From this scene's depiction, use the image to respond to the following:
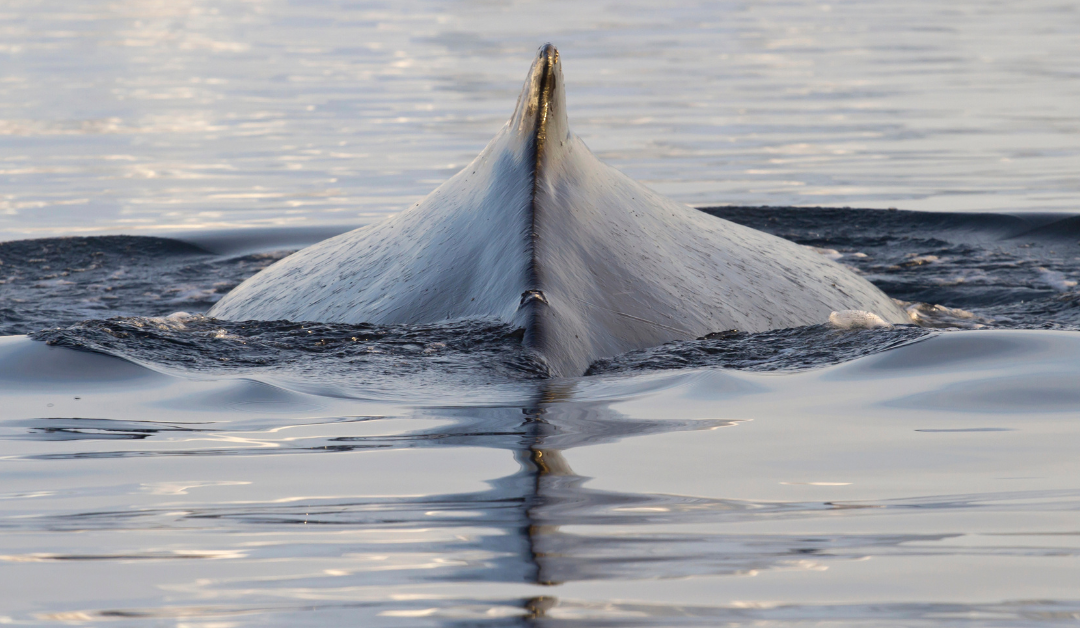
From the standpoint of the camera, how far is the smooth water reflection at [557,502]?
2.42m

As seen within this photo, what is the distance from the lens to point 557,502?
295 centimetres

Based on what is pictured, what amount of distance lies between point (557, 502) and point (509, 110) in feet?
47.8

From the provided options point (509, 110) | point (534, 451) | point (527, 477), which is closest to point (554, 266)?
point (534, 451)

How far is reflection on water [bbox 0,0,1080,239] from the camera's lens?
12.1m

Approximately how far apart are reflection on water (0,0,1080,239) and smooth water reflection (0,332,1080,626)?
7.13 m

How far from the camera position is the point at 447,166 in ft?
43.0

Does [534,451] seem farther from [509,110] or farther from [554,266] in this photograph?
[509,110]

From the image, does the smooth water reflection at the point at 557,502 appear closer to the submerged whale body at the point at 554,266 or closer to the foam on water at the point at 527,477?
the foam on water at the point at 527,477

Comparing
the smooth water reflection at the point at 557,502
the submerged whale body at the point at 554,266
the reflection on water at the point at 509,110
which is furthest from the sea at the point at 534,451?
the reflection on water at the point at 509,110

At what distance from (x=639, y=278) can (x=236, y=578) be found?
7.70 ft

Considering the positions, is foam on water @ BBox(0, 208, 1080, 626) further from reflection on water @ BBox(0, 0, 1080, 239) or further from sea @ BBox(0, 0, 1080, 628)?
reflection on water @ BBox(0, 0, 1080, 239)

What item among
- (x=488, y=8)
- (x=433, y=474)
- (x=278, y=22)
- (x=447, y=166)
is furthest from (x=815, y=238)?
(x=488, y=8)

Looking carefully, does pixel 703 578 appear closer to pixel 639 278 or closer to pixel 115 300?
pixel 639 278

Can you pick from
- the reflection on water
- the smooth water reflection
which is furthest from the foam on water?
the reflection on water
